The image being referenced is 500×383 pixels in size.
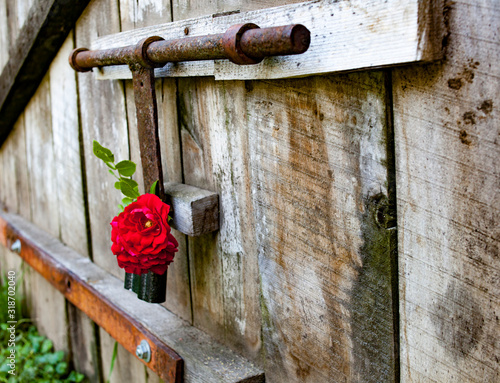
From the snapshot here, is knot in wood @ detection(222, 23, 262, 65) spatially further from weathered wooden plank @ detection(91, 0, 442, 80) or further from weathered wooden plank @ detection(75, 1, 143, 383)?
weathered wooden plank @ detection(75, 1, 143, 383)

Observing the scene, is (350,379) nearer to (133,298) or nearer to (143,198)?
(143,198)

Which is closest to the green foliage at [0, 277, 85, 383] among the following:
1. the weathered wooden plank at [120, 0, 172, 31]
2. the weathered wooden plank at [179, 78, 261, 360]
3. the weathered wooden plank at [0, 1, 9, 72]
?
the weathered wooden plank at [179, 78, 261, 360]

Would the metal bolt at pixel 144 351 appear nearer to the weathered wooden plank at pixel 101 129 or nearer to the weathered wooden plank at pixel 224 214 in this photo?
the weathered wooden plank at pixel 224 214

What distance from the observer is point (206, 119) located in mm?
1150

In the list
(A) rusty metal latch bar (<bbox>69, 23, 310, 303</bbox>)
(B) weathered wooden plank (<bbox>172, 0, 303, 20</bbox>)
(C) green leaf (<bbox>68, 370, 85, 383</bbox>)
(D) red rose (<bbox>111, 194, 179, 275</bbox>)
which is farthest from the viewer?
(C) green leaf (<bbox>68, 370, 85, 383</bbox>)

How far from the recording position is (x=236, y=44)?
0.84 meters

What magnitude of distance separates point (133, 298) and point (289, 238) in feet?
2.50

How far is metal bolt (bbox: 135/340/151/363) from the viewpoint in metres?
1.33

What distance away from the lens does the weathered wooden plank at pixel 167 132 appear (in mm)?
1267

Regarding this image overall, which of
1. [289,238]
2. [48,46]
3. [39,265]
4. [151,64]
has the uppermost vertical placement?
[48,46]

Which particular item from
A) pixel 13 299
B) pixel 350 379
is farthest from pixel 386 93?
pixel 13 299

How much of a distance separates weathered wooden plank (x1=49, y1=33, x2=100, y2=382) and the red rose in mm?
865

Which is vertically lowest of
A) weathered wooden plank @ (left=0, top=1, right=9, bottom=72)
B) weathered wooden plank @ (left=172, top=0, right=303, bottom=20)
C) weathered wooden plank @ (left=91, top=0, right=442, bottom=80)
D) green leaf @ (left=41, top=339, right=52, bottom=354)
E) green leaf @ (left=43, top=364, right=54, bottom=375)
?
green leaf @ (left=43, top=364, right=54, bottom=375)

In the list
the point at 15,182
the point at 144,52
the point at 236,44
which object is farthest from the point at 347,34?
the point at 15,182
